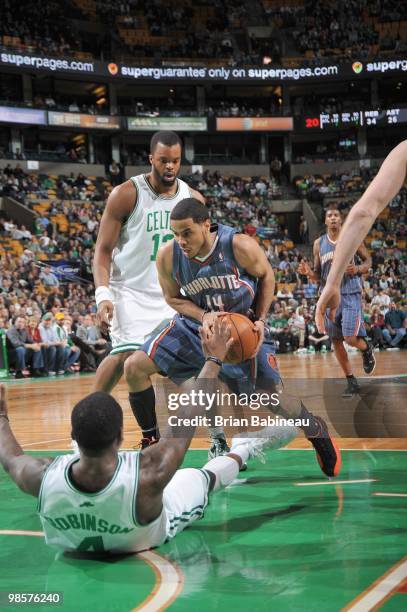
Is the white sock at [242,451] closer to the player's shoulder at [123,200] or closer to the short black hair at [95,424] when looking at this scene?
the short black hair at [95,424]

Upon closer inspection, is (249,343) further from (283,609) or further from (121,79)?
(121,79)

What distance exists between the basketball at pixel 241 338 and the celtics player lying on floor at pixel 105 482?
→ 2.34ft

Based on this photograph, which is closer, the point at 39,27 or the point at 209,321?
the point at 209,321

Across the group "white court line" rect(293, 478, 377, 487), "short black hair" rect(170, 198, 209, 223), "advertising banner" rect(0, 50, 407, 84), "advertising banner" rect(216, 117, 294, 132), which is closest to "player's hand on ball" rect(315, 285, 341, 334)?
"short black hair" rect(170, 198, 209, 223)

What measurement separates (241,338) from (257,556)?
49.7 inches

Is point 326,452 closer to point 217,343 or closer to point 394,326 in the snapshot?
point 217,343

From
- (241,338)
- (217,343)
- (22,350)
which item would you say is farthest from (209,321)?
(22,350)

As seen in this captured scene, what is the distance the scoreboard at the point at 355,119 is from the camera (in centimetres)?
3394

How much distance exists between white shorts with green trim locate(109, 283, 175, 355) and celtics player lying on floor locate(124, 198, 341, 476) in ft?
1.27

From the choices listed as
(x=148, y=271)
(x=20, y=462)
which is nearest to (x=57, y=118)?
(x=148, y=271)

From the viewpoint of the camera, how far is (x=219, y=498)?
4.05 meters

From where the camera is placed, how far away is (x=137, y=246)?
510 centimetres

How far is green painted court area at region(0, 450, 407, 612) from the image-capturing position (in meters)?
2.52

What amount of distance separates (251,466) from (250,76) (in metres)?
32.0
